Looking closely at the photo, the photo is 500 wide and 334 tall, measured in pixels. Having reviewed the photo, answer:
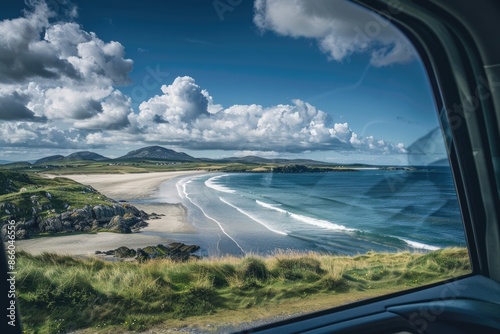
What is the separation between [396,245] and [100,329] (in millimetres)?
1919

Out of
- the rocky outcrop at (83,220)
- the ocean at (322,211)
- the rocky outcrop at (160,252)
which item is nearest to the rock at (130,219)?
the rocky outcrop at (83,220)

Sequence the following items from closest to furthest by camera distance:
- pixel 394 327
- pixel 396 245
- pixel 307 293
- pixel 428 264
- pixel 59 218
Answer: pixel 59 218
pixel 394 327
pixel 307 293
pixel 428 264
pixel 396 245

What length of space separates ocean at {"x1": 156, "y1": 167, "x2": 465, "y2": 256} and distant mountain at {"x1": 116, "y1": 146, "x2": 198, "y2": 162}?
26 centimetres

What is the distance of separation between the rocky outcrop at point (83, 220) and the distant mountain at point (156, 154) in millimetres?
237

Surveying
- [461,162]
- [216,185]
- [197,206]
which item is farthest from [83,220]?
[461,162]

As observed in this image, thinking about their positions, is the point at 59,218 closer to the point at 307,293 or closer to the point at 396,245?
the point at 307,293

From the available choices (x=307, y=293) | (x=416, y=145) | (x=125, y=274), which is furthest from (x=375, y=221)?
(x=125, y=274)

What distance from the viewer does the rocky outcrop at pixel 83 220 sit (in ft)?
3.58

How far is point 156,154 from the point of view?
1.66 metres

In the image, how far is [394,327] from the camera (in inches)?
55.6

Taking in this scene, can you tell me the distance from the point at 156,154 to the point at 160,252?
17.2 inches

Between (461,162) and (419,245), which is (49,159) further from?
(419,245)

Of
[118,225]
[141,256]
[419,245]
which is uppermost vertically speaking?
[118,225]

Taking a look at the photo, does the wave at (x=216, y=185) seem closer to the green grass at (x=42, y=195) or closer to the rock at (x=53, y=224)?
the green grass at (x=42, y=195)
